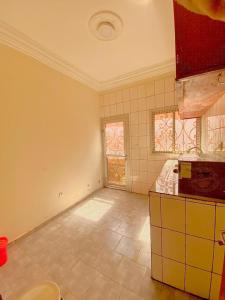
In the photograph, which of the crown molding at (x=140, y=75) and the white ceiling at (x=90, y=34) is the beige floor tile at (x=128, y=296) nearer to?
the white ceiling at (x=90, y=34)

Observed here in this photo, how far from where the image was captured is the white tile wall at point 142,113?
2652mm

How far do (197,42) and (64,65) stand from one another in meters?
2.16

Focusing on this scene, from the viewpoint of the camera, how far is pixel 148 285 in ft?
3.95

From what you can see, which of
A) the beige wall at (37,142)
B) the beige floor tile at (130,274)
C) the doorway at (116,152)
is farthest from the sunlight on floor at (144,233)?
the beige wall at (37,142)

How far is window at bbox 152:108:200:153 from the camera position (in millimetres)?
2479

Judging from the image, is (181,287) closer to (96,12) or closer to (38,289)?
(38,289)

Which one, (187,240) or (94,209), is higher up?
(187,240)

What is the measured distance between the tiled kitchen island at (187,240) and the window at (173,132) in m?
1.61

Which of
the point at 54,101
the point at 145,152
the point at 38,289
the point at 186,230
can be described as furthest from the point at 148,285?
the point at 54,101

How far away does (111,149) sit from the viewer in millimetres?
3414

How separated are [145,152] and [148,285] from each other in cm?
204

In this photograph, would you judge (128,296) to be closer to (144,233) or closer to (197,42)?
(144,233)

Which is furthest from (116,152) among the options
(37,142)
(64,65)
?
(64,65)

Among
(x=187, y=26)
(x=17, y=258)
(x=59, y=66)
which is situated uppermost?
(x=59, y=66)
